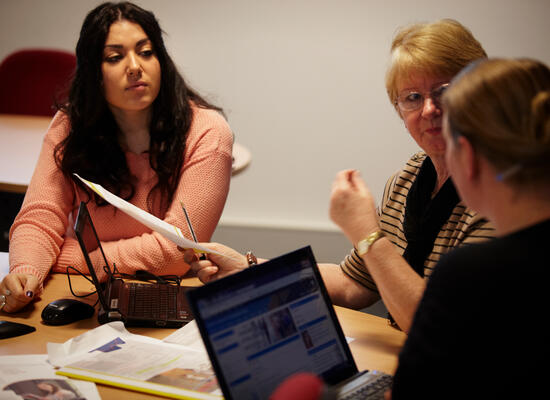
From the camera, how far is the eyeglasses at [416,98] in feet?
4.63

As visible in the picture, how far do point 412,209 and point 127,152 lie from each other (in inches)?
37.7

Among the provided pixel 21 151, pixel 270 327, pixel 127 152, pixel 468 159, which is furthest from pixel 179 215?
pixel 21 151

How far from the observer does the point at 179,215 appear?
178 cm

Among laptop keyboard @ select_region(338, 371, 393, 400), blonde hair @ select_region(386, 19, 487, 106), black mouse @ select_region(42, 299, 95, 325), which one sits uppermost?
blonde hair @ select_region(386, 19, 487, 106)

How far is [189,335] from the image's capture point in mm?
1327

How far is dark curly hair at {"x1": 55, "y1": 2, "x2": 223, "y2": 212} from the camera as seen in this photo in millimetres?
1896

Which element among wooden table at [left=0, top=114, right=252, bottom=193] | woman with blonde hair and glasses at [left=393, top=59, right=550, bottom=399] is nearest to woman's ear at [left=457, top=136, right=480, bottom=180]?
woman with blonde hair and glasses at [left=393, top=59, right=550, bottom=399]

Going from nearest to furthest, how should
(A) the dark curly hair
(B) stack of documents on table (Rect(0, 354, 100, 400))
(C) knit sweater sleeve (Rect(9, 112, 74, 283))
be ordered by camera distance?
1. (B) stack of documents on table (Rect(0, 354, 100, 400))
2. (C) knit sweater sleeve (Rect(9, 112, 74, 283))
3. (A) the dark curly hair

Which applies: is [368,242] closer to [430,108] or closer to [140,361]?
[430,108]

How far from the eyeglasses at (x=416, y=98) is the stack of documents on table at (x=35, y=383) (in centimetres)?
91

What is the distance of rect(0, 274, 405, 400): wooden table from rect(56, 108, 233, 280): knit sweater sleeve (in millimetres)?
169

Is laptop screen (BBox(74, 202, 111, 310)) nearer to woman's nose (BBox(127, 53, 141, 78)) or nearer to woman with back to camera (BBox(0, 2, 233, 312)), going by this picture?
woman with back to camera (BBox(0, 2, 233, 312))

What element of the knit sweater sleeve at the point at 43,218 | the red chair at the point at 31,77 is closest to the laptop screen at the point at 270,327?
the knit sweater sleeve at the point at 43,218

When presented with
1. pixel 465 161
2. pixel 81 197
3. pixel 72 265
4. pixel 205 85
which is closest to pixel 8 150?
pixel 81 197
